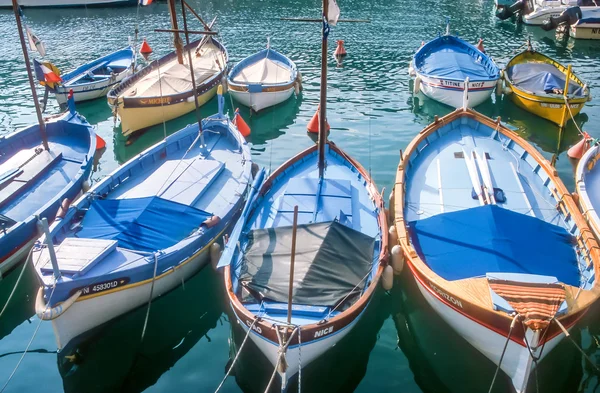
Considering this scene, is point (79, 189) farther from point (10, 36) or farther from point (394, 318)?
point (10, 36)

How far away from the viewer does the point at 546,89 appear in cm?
2600

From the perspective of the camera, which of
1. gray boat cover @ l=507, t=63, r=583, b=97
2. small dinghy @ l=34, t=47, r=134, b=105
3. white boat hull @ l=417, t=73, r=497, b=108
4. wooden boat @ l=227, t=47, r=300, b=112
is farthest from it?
small dinghy @ l=34, t=47, r=134, b=105

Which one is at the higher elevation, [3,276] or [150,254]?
[150,254]

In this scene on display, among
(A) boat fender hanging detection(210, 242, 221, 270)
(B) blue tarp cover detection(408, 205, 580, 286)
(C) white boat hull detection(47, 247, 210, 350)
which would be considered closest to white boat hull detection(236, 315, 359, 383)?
(B) blue tarp cover detection(408, 205, 580, 286)

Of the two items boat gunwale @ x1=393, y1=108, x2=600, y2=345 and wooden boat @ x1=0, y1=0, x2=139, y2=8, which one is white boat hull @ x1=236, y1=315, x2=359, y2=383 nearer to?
boat gunwale @ x1=393, y1=108, x2=600, y2=345

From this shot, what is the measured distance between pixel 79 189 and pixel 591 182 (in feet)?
62.4

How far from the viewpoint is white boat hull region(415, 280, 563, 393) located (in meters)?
10.8

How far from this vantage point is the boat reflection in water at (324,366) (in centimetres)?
1242

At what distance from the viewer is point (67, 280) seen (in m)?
12.2

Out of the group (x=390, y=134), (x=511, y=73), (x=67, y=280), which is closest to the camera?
(x=67, y=280)

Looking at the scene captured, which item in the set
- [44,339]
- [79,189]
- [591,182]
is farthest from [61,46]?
[591,182]

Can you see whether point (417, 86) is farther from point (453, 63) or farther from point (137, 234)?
point (137, 234)

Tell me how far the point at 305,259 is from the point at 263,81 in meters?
17.7

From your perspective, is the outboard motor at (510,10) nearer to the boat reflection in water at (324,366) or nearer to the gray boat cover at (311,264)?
the gray boat cover at (311,264)
